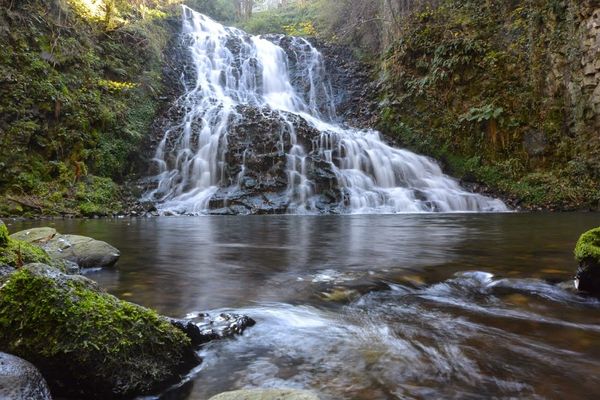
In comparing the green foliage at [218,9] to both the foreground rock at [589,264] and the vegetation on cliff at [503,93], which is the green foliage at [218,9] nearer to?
the vegetation on cliff at [503,93]

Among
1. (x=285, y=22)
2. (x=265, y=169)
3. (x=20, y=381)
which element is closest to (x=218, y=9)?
(x=285, y=22)

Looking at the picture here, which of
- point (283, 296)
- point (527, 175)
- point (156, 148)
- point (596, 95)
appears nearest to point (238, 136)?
point (156, 148)

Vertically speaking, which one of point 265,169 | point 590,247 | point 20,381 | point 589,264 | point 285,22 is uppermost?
point 285,22

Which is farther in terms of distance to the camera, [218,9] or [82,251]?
[218,9]

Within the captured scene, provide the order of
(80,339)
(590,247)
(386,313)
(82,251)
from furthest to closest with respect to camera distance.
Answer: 1. (82,251)
2. (590,247)
3. (386,313)
4. (80,339)

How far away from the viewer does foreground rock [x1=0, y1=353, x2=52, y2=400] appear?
5.22ft

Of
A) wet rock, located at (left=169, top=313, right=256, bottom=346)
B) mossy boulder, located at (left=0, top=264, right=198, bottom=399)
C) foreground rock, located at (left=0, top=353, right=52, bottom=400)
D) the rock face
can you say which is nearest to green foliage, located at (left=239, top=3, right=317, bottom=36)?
the rock face

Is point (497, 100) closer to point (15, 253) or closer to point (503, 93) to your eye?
point (503, 93)

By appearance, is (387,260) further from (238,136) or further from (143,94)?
(143,94)

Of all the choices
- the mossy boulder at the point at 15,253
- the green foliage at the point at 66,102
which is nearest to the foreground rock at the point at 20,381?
the mossy boulder at the point at 15,253

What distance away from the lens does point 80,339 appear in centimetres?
191

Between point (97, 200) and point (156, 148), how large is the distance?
339 cm

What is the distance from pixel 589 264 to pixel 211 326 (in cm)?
277

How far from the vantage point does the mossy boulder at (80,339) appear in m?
1.88
